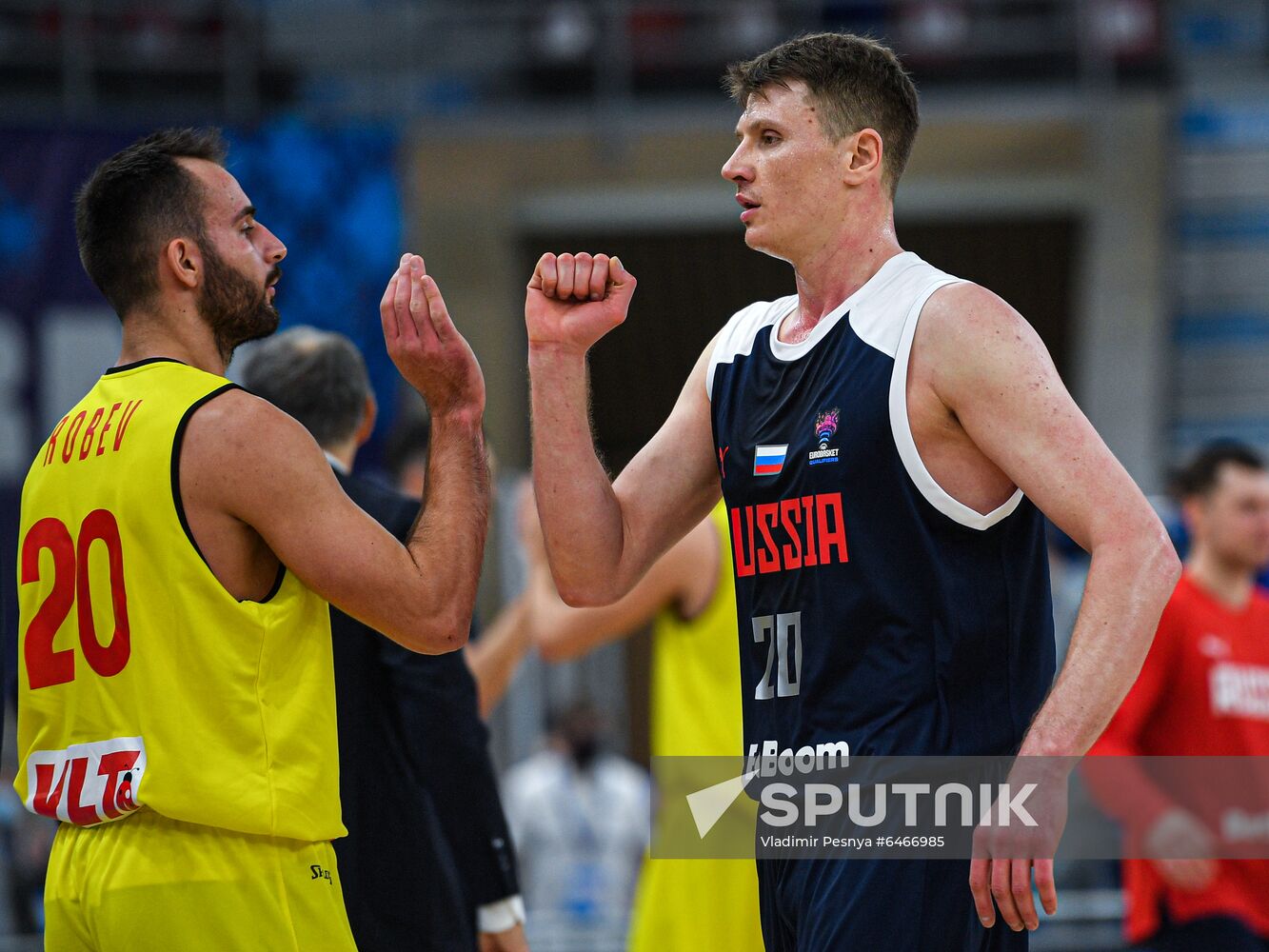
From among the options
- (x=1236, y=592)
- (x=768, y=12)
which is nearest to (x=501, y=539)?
(x=1236, y=592)

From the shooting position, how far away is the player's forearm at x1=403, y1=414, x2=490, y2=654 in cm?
289

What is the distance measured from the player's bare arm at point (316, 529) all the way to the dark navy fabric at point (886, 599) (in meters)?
0.58

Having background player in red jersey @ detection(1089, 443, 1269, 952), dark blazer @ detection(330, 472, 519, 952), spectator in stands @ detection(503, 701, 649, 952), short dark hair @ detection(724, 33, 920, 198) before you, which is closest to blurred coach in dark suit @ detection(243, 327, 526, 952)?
dark blazer @ detection(330, 472, 519, 952)

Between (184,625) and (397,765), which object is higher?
(184,625)

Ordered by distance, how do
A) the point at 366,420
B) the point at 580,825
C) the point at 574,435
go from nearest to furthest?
the point at 574,435 → the point at 366,420 → the point at 580,825

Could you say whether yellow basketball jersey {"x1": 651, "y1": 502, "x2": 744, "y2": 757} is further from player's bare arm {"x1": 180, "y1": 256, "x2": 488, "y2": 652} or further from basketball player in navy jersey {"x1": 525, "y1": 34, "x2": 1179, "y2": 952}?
player's bare arm {"x1": 180, "y1": 256, "x2": 488, "y2": 652}

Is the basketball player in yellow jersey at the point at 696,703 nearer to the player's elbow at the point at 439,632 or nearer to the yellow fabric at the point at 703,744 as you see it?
the yellow fabric at the point at 703,744

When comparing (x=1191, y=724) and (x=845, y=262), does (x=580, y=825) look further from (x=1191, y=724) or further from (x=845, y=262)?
(x=845, y=262)

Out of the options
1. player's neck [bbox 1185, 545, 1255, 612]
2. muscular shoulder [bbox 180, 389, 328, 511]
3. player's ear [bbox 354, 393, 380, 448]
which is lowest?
player's neck [bbox 1185, 545, 1255, 612]

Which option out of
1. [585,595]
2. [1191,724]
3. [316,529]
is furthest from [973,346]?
[1191,724]

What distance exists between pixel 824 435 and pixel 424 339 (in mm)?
772

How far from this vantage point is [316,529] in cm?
276

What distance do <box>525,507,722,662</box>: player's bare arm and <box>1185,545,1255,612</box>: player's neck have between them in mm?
2386

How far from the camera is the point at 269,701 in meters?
2.77
